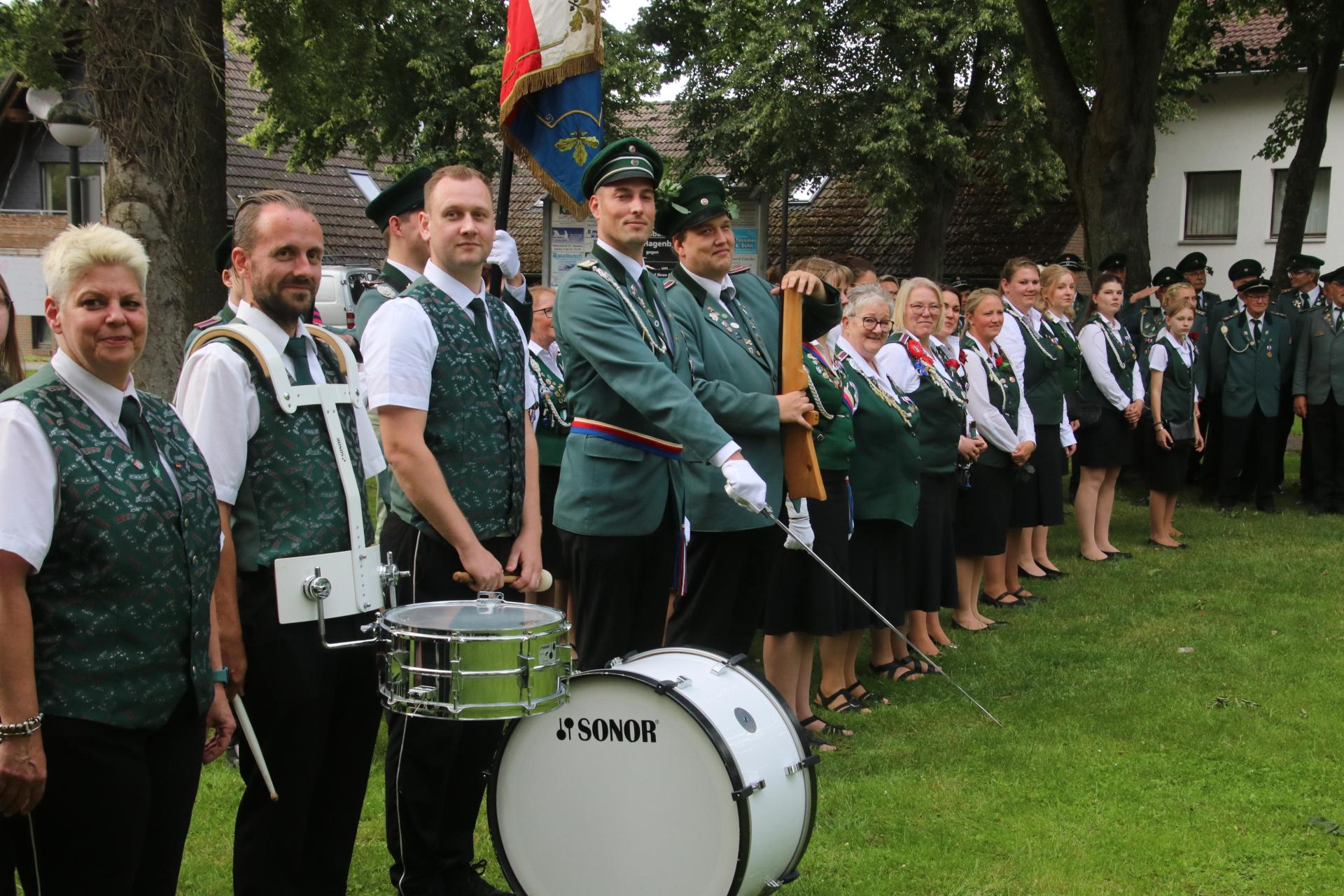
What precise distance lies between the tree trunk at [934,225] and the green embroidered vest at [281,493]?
80.9 ft

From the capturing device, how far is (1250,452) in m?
14.0

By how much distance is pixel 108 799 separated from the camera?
9.96 feet

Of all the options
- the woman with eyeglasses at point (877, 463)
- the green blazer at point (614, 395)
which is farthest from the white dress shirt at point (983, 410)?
the green blazer at point (614, 395)

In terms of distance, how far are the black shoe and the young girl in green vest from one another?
29.5ft

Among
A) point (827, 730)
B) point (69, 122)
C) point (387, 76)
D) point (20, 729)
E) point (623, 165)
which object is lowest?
point (827, 730)

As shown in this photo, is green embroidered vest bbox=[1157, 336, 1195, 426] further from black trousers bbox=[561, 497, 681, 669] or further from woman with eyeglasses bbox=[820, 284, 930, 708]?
black trousers bbox=[561, 497, 681, 669]

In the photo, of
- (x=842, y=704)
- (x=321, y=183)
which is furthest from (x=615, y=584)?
(x=321, y=183)

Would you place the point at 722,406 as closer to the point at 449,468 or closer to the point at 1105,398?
the point at 449,468

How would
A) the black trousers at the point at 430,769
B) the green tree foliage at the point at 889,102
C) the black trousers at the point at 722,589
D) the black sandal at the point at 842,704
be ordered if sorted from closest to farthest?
the black trousers at the point at 430,769 < the black trousers at the point at 722,589 < the black sandal at the point at 842,704 < the green tree foliage at the point at 889,102

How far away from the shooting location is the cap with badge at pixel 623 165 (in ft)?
15.4

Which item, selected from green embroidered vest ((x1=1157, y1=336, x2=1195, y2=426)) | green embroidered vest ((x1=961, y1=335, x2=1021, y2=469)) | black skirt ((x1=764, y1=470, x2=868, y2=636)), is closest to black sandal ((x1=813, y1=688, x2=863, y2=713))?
black skirt ((x1=764, y1=470, x2=868, y2=636))

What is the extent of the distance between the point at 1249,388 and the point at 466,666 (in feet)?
40.1

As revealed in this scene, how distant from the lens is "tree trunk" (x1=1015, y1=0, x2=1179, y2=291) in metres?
14.8

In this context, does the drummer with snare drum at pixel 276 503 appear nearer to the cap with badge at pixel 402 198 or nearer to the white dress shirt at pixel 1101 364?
the cap with badge at pixel 402 198
